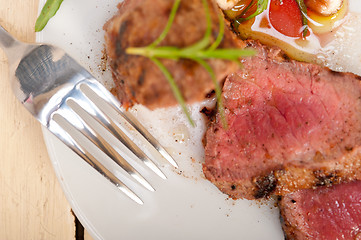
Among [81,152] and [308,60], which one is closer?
[81,152]

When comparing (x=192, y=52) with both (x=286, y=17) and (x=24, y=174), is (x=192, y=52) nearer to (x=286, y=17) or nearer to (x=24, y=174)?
(x=286, y=17)

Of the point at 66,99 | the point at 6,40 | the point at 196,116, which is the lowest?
the point at 196,116

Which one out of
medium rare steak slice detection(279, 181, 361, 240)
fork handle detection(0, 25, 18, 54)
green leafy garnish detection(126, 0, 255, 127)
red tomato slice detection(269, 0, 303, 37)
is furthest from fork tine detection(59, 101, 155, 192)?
red tomato slice detection(269, 0, 303, 37)

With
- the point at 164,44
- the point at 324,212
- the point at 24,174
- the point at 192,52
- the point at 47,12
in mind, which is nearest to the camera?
the point at 192,52

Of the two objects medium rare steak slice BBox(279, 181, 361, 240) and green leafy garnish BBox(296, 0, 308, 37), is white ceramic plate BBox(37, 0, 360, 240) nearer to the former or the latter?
medium rare steak slice BBox(279, 181, 361, 240)

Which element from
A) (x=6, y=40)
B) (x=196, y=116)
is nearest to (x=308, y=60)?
(x=196, y=116)

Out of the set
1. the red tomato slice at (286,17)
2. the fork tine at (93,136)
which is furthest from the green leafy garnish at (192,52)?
the red tomato slice at (286,17)

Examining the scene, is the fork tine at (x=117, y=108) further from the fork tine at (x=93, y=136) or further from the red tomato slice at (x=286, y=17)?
the red tomato slice at (x=286, y=17)
